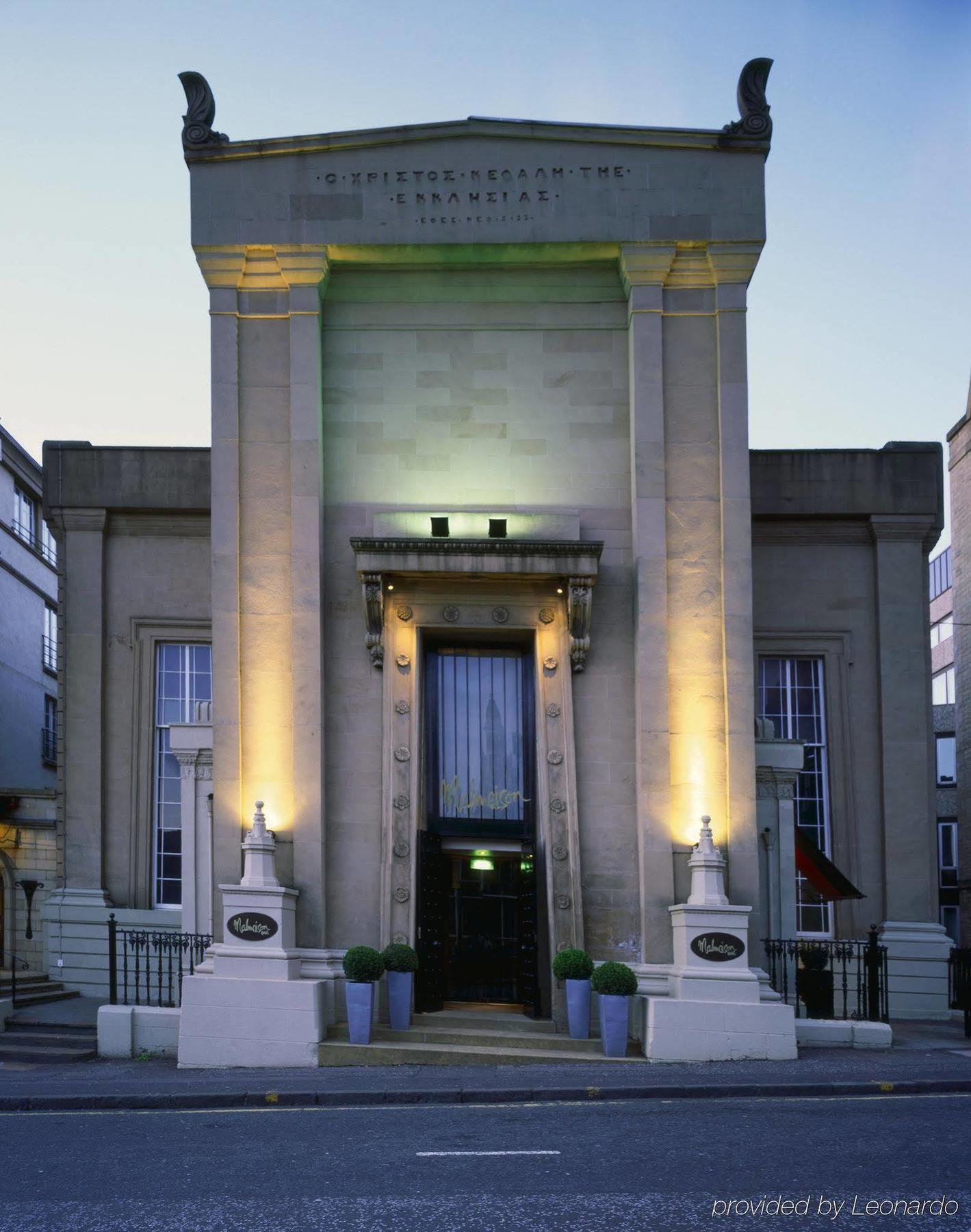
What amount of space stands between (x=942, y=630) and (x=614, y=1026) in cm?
3269

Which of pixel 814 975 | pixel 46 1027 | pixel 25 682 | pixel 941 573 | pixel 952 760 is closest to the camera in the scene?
pixel 814 975

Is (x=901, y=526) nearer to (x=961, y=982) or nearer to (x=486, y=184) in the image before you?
(x=961, y=982)

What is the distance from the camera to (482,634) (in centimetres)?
2067

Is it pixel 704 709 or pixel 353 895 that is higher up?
pixel 704 709

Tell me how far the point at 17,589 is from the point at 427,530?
19026mm

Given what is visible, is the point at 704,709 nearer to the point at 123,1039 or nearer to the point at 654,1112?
the point at 654,1112

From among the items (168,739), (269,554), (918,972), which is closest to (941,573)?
(918,972)

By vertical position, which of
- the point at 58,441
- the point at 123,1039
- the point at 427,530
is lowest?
the point at 123,1039

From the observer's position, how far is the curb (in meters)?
14.9

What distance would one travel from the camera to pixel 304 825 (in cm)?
1936

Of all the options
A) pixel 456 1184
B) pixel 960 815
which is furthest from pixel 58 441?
pixel 960 815

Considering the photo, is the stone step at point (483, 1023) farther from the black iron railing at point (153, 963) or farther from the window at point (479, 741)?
the black iron railing at point (153, 963)

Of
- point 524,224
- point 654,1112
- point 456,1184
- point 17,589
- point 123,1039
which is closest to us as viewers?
point 456,1184

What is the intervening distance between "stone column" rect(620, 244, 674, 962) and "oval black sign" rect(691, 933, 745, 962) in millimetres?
842
